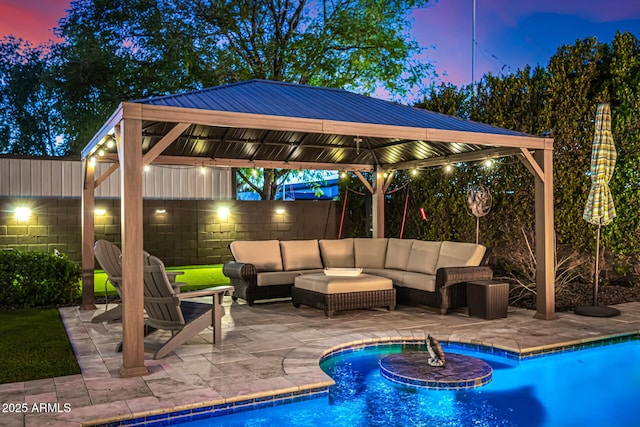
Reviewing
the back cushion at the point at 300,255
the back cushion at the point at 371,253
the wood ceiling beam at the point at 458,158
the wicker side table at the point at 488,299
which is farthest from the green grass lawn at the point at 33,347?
the wood ceiling beam at the point at 458,158

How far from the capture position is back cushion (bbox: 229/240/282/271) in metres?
9.14

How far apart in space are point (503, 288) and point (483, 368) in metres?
2.54

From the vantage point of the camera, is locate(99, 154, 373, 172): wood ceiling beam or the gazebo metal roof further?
locate(99, 154, 373, 172): wood ceiling beam

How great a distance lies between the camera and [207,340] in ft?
20.9

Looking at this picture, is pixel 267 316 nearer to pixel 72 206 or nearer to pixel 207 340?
pixel 207 340

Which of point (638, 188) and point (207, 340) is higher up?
point (638, 188)

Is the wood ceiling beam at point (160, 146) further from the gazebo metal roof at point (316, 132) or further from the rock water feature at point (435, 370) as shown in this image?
the rock water feature at point (435, 370)

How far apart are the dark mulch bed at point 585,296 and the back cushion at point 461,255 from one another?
1233 millimetres

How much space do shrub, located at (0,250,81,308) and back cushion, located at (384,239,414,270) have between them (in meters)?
4.94

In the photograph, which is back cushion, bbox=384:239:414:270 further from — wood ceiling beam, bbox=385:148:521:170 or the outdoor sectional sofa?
wood ceiling beam, bbox=385:148:521:170

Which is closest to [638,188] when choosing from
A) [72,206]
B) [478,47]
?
[478,47]

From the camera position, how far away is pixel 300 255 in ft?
31.1

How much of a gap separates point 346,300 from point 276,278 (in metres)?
1.57

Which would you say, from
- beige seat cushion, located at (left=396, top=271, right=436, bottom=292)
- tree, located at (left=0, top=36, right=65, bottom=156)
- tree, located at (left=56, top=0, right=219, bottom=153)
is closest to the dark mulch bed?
beige seat cushion, located at (left=396, top=271, right=436, bottom=292)
